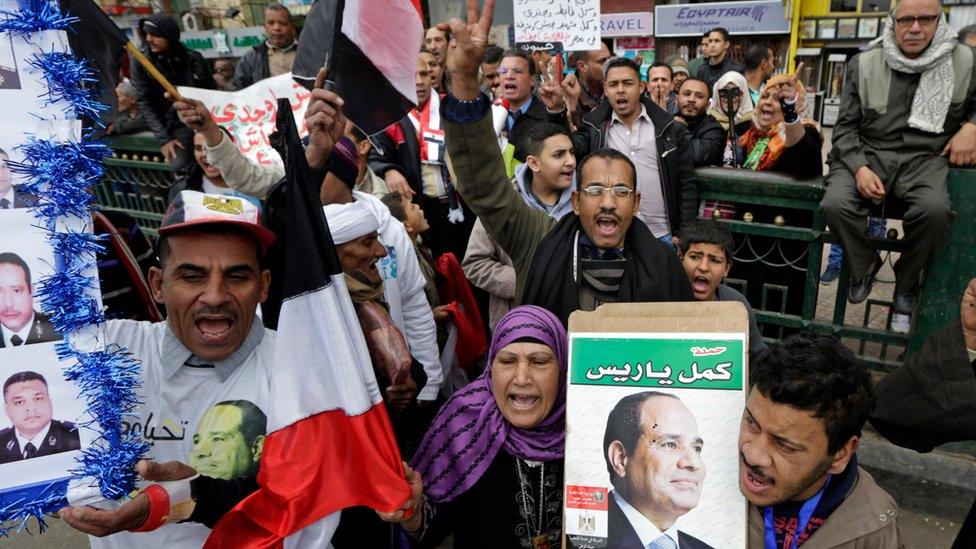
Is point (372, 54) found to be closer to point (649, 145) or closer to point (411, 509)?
point (411, 509)

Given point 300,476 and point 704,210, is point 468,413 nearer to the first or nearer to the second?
point 300,476

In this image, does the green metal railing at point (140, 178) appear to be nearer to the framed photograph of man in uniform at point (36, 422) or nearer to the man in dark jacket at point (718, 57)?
the framed photograph of man in uniform at point (36, 422)

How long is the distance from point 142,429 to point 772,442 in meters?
1.61

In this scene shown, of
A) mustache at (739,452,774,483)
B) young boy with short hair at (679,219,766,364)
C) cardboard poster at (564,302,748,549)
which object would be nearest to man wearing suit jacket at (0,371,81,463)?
cardboard poster at (564,302,748,549)

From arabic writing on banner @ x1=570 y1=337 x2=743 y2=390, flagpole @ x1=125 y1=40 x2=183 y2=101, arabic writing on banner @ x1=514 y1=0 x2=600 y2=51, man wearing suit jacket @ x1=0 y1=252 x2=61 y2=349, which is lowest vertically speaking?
arabic writing on banner @ x1=570 y1=337 x2=743 y2=390

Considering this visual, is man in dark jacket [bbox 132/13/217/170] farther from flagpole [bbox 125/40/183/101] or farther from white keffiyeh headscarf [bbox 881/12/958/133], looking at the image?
white keffiyeh headscarf [bbox 881/12/958/133]

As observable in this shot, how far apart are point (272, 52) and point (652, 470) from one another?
6081mm

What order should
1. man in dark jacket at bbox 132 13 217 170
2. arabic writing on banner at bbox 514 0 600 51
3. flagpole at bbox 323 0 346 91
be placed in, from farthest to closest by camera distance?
man in dark jacket at bbox 132 13 217 170, arabic writing on banner at bbox 514 0 600 51, flagpole at bbox 323 0 346 91

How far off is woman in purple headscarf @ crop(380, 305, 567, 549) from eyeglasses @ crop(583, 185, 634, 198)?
0.58 meters

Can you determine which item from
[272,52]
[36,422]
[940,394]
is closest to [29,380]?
[36,422]

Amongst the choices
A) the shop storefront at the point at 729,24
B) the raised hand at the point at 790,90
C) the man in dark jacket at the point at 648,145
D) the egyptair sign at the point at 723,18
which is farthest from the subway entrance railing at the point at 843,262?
the egyptair sign at the point at 723,18

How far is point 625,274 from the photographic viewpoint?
2406 mm

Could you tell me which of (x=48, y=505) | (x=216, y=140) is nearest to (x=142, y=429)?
(x=48, y=505)

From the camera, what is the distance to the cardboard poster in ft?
5.21
